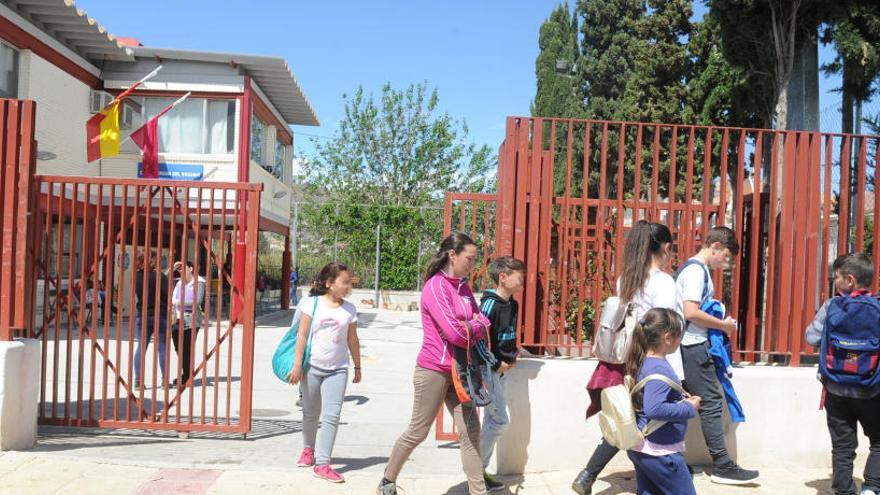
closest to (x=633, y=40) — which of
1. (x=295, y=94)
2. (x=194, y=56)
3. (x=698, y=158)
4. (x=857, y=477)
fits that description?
(x=698, y=158)

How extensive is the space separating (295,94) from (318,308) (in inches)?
679

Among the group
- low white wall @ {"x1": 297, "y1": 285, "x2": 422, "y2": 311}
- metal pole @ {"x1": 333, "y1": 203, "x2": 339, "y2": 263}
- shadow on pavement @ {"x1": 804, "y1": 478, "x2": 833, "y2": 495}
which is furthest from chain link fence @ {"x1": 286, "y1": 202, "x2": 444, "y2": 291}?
shadow on pavement @ {"x1": 804, "y1": 478, "x2": 833, "y2": 495}

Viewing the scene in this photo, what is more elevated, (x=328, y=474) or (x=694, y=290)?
(x=694, y=290)

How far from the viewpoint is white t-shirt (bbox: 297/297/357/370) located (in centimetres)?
560

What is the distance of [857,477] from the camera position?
574 cm

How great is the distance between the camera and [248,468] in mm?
5641

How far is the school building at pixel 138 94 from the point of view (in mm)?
15727

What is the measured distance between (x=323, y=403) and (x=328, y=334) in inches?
19.8

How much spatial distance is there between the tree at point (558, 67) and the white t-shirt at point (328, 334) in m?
28.9

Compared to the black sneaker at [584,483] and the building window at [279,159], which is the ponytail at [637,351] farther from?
the building window at [279,159]

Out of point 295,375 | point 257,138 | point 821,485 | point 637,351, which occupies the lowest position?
point 821,485

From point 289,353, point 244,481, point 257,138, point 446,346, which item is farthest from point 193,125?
point 446,346

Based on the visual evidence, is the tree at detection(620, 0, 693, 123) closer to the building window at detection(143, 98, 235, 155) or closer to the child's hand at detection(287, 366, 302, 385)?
the building window at detection(143, 98, 235, 155)

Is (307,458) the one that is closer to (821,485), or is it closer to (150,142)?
(821,485)
